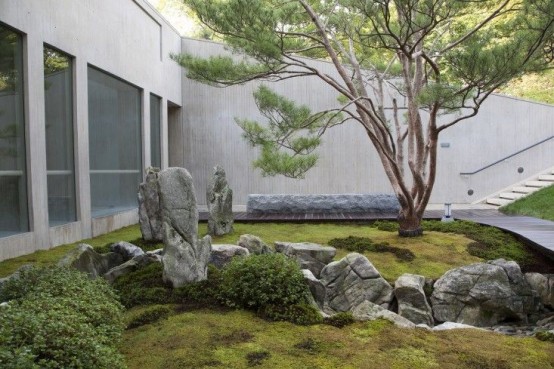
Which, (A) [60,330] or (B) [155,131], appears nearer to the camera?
(A) [60,330]

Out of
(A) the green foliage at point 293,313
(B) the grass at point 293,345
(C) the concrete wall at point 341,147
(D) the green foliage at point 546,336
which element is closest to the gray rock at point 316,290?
(A) the green foliage at point 293,313

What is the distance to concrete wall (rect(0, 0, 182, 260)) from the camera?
23.5ft

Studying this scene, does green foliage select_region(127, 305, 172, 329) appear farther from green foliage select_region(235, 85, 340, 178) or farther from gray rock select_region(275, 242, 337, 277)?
green foliage select_region(235, 85, 340, 178)

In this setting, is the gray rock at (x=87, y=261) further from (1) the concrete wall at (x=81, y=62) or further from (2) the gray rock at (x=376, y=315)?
(2) the gray rock at (x=376, y=315)

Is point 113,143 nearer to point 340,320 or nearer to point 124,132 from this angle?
point 124,132

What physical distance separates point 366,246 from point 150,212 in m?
3.48

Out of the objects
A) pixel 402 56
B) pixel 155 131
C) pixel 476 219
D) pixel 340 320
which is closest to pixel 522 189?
pixel 476 219

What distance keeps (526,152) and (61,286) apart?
1383cm

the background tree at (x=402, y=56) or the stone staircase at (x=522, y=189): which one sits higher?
the background tree at (x=402, y=56)

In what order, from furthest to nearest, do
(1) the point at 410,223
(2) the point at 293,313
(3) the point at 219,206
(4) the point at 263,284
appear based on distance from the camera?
(3) the point at 219,206 → (1) the point at 410,223 → (4) the point at 263,284 → (2) the point at 293,313

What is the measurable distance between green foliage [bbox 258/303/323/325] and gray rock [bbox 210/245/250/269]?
1.80 meters

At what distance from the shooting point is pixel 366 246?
8.22m

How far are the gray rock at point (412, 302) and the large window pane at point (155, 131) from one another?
335 inches

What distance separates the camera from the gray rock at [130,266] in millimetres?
5676
